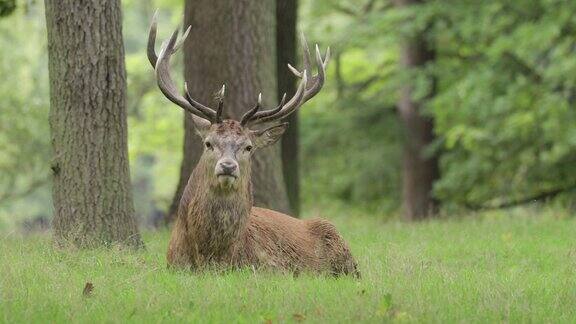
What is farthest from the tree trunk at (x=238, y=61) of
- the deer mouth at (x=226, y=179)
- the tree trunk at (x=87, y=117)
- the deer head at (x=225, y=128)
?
the deer mouth at (x=226, y=179)

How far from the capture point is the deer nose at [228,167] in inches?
374

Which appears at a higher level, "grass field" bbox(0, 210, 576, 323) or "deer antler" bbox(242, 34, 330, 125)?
"deer antler" bbox(242, 34, 330, 125)

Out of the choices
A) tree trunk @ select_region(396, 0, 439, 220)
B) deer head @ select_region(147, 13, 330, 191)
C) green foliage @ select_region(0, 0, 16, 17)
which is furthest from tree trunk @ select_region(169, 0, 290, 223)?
tree trunk @ select_region(396, 0, 439, 220)

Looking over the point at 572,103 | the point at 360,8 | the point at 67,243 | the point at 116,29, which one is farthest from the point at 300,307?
the point at 360,8

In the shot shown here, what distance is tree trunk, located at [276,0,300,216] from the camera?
1698 cm

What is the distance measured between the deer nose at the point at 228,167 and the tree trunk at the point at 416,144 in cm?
1430

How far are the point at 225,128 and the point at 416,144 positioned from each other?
1498cm

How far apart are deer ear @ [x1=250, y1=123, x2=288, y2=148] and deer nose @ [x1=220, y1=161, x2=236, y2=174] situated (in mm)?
698

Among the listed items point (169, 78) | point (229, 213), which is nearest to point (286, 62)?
point (169, 78)

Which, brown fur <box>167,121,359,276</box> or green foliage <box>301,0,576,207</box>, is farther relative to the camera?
green foliage <box>301,0,576,207</box>

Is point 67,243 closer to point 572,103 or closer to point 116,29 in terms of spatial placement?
point 116,29

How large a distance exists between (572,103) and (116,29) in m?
12.5

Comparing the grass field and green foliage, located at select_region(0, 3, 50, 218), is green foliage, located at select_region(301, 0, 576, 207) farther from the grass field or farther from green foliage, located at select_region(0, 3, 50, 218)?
the grass field

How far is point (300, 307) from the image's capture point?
790 cm
